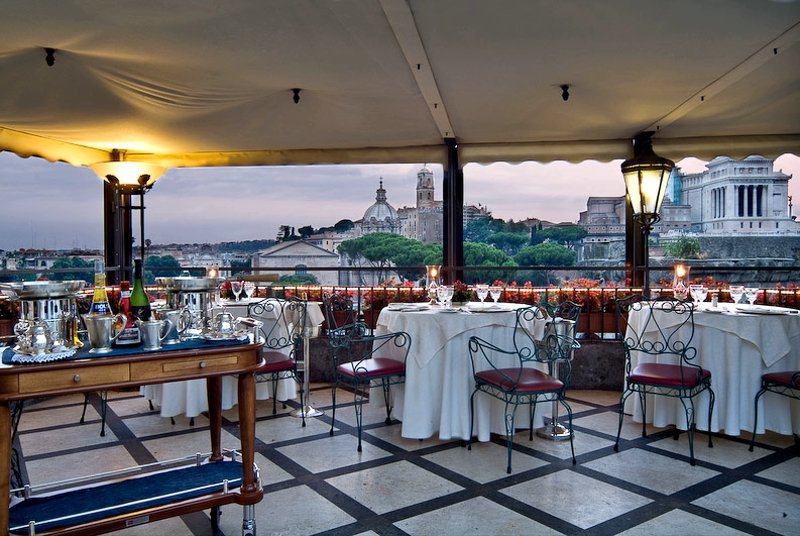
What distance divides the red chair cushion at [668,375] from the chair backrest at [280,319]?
2.55 metres

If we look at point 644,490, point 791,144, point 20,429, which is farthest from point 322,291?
point 791,144

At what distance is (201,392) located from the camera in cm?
432

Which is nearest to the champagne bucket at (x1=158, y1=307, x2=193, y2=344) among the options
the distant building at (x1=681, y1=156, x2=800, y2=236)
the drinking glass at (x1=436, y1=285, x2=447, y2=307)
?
the drinking glass at (x1=436, y1=285, x2=447, y2=307)

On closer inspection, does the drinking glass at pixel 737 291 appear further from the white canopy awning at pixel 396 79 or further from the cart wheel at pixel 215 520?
the cart wheel at pixel 215 520

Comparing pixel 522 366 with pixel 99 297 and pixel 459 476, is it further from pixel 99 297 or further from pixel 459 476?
pixel 99 297

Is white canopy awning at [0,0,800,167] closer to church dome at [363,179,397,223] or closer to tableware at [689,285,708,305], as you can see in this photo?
tableware at [689,285,708,305]

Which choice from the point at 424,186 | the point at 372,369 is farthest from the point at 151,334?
the point at 424,186

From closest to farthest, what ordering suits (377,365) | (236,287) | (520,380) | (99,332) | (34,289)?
(34,289)
(99,332)
(520,380)
(377,365)
(236,287)

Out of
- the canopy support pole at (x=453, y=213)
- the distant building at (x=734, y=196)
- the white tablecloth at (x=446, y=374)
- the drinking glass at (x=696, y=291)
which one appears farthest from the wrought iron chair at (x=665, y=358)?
the distant building at (x=734, y=196)

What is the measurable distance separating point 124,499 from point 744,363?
148 inches

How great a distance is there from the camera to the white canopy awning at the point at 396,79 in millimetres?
3139

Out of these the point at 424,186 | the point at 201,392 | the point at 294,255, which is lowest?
the point at 201,392

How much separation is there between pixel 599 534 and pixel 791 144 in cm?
522

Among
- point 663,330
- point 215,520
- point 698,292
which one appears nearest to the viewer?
point 215,520
